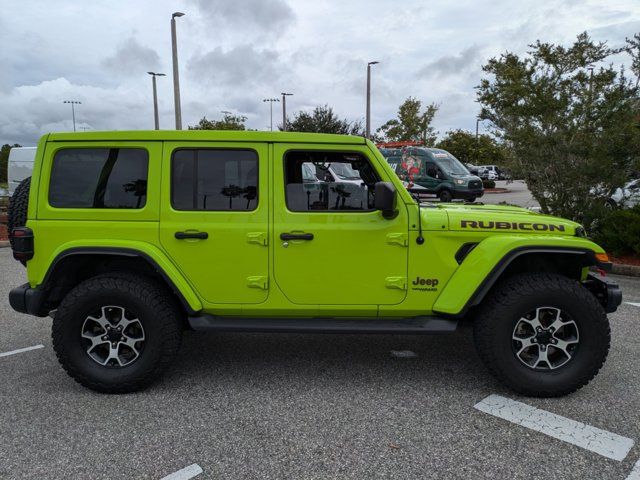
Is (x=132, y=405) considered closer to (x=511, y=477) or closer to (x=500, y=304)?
(x=511, y=477)

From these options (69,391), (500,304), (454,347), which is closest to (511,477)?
(500,304)

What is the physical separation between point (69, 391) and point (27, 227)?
120 cm

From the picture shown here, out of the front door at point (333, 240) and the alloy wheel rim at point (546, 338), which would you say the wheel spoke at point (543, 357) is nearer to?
the alloy wheel rim at point (546, 338)

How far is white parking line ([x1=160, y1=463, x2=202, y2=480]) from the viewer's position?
238 centimetres

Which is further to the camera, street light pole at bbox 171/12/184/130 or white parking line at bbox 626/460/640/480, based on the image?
street light pole at bbox 171/12/184/130

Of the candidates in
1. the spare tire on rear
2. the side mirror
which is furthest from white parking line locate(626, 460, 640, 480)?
the spare tire on rear

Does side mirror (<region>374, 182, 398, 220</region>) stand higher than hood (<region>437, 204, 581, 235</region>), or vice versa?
side mirror (<region>374, 182, 398, 220</region>)

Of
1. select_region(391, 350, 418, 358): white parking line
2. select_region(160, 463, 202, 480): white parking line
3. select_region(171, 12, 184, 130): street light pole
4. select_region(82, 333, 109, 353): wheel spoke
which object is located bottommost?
select_region(160, 463, 202, 480): white parking line

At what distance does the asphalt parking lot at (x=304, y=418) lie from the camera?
2482 millimetres

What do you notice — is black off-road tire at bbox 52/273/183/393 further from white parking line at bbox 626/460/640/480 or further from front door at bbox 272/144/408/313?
white parking line at bbox 626/460/640/480

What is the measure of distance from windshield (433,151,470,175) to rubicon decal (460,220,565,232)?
14.2 metres

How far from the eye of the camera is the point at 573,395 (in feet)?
10.7

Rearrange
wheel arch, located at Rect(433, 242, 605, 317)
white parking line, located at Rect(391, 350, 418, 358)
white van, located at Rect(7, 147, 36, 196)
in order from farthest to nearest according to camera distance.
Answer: white van, located at Rect(7, 147, 36, 196), white parking line, located at Rect(391, 350, 418, 358), wheel arch, located at Rect(433, 242, 605, 317)

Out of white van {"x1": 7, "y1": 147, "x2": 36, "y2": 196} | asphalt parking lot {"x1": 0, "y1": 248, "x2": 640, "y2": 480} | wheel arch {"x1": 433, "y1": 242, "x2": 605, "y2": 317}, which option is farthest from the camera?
white van {"x1": 7, "y1": 147, "x2": 36, "y2": 196}
